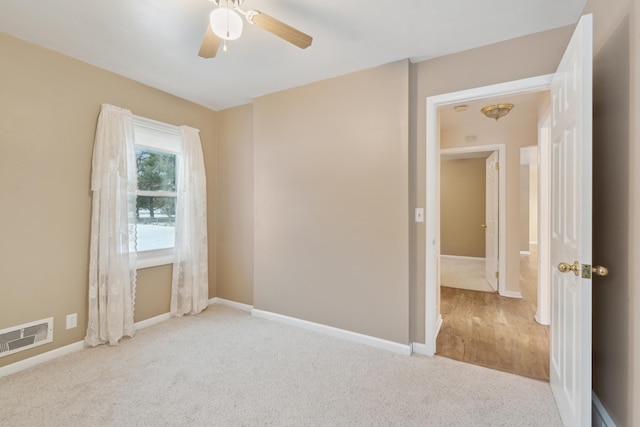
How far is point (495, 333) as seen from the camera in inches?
115

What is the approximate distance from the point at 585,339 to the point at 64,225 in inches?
141

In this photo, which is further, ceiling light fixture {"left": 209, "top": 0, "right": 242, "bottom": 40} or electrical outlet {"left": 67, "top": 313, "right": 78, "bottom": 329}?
electrical outlet {"left": 67, "top": 313, "right": 78, "bottom": 329}

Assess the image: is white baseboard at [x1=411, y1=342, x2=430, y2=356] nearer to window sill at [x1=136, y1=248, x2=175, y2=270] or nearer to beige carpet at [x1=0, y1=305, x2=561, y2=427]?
beige carpet at [x1=0, y1=305, x2=561, y2=427]

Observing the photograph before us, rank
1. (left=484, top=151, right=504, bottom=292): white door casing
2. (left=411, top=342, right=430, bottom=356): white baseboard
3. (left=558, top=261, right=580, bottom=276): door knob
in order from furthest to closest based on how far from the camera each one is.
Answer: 1. (left=484, top=151, right=504, bottom=292): white door casing
2. (left=411, top=342, right=430, bottom=356): white baseboard
3. (left=558, top=261, right=580, bottom=276): door knob

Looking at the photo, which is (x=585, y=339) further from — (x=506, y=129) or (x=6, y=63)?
(x=6, y=63)

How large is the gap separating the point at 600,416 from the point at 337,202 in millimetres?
2201

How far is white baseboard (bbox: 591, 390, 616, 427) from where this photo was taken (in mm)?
1501

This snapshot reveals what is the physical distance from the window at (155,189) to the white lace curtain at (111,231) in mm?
256

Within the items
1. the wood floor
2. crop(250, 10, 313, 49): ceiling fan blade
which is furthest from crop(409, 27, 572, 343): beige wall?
crop(250, 10, 313, 49): ceiling fan blade

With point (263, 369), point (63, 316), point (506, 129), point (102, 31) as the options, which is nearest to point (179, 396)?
point (263, 369)

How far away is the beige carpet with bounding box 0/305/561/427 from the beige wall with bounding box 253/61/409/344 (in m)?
0.43

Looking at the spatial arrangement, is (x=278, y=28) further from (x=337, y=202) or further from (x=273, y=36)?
(x=337, y=202)

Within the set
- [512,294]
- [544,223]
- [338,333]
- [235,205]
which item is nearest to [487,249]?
[512,294]

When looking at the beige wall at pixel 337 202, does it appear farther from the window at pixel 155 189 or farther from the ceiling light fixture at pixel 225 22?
the ceiling light fixture at pixel 225 22
